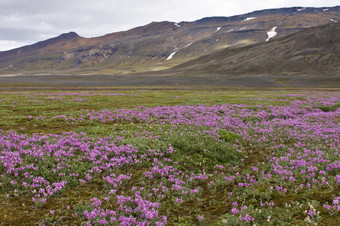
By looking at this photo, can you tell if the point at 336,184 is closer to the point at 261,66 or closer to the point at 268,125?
the point at 268,125

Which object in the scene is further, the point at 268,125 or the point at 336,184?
the point at 268,125

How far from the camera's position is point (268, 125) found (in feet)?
61.8

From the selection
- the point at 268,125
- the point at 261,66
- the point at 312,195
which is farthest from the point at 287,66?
the point at 312,195

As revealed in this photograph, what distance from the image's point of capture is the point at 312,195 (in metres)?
7.20

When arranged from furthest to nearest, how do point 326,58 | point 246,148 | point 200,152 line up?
point 326,58 → point 246,148 → point 200,152

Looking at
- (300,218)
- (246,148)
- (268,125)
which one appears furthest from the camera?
(268,125)

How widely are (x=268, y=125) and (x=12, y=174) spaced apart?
56.7 feet

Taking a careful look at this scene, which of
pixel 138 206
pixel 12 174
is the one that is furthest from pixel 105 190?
pixel 12 174

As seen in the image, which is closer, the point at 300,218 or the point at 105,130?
the point at 300,218

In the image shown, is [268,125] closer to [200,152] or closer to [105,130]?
[200,152]

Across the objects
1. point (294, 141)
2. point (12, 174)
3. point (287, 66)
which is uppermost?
point (287, 66)

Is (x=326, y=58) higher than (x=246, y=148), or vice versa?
(x=326, y=58)

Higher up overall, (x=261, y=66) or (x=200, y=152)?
(x=261, y=66)

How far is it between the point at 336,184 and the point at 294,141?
7.33m
